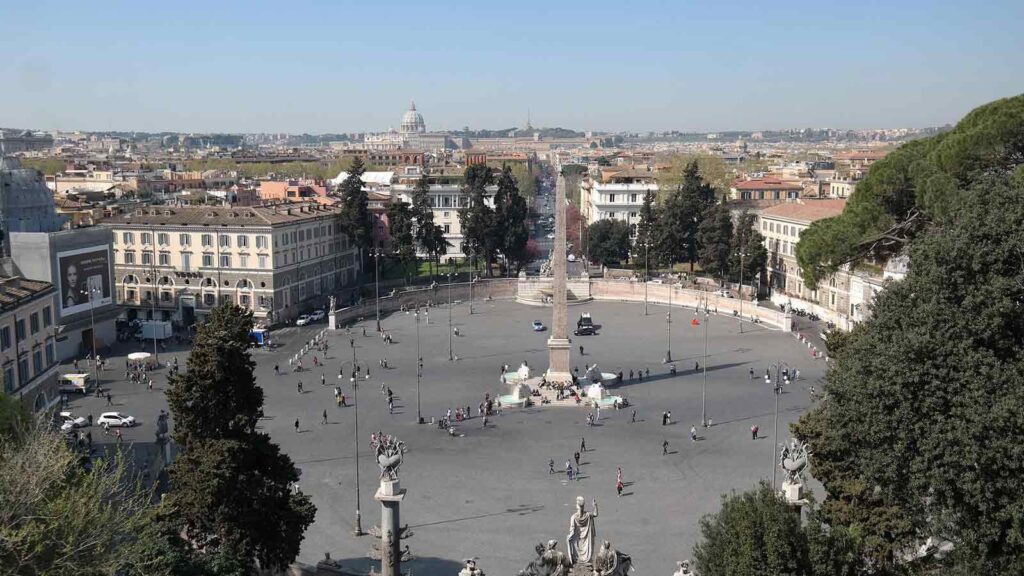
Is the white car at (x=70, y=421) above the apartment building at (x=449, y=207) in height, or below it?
below

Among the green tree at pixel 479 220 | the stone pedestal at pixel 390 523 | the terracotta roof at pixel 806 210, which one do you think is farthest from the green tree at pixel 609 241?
the stone pedestal at pixel 390 523

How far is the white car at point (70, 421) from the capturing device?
31.4m

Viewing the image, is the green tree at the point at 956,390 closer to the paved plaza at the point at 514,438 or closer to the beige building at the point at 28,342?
the paved plaza at the point at 514,438

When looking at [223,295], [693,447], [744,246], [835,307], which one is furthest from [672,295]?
[693,447]

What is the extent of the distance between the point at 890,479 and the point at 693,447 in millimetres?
14558

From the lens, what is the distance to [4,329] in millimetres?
28844

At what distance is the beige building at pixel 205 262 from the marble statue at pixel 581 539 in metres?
39.8

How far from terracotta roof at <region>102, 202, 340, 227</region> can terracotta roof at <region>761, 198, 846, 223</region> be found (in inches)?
1194

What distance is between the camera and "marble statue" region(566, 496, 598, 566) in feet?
48.9

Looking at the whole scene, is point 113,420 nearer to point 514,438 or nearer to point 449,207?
point 514,438

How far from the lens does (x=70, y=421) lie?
105 ft

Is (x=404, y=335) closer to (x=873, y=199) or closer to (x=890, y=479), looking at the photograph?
(x=873, y=199)

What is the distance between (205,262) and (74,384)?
57.3 ft

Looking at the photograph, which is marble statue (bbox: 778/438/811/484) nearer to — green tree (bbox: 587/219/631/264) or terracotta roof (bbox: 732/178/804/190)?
green tree (bbox: 587/219/631/264)
